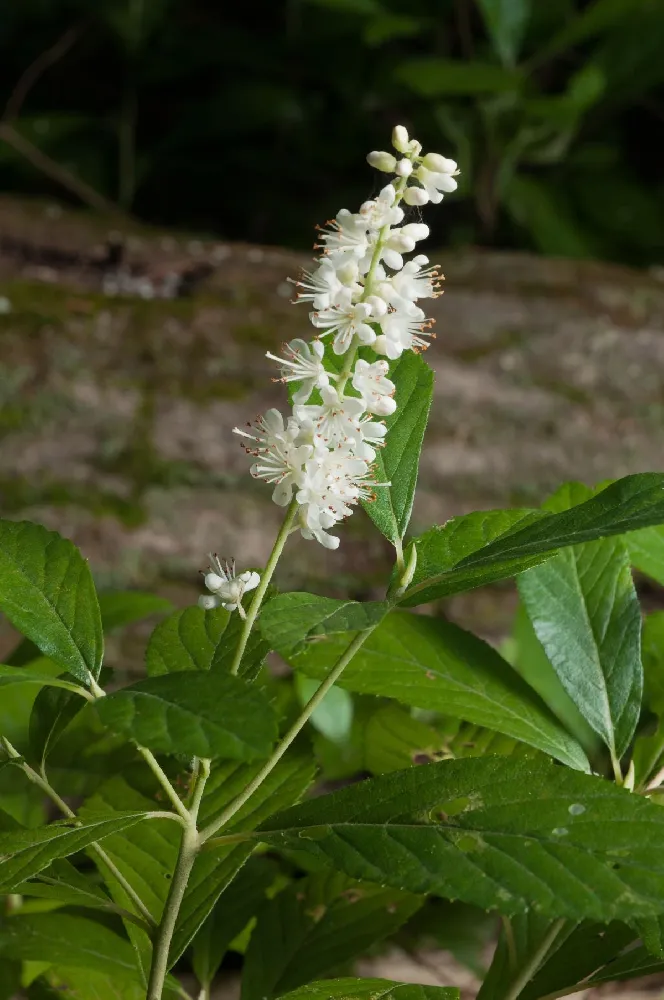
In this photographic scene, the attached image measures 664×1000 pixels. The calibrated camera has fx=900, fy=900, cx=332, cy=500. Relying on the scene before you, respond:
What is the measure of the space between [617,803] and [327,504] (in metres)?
0.22

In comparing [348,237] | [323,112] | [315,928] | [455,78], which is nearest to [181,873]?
[315,928]

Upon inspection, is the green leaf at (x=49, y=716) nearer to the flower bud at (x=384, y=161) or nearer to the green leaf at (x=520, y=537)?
the green leaf at (x=520, y=537)

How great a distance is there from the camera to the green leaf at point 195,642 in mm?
565

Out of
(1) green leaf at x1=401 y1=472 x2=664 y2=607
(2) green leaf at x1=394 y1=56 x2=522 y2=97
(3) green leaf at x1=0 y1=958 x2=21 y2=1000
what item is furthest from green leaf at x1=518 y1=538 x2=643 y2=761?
(2) green leaf at x1=394 y1=56 x2=522 y2=97

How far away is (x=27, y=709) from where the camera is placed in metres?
0.81

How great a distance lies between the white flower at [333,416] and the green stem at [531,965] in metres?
0.36

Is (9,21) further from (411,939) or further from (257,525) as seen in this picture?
(411,939)

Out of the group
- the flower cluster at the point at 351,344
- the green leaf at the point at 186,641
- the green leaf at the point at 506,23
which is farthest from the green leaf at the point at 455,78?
the green leaf at the point at 186,641

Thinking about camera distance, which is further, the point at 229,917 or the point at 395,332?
the point at 229,917

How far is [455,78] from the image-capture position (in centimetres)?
178

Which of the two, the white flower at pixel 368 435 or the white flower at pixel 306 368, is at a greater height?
the white flower at pixel 306 368

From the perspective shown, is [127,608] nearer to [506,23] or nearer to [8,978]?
[8,978]

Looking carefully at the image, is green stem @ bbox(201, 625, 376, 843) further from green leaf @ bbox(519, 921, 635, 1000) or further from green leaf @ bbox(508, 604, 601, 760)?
green leaf @ bbox(508, 604, 601, 760)

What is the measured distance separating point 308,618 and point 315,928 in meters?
0.41
